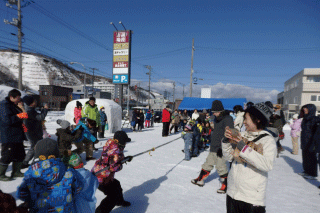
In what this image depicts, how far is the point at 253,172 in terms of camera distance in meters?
1.77

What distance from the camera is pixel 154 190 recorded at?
3830 millimetres

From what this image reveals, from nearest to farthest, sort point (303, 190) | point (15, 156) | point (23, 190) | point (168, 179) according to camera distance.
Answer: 1. point (23, 190)
2. point (15, 156)
3. point (303, 190)
4. point (168, 179)

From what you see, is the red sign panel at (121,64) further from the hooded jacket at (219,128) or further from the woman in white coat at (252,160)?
the woman in white coat at (252,160)

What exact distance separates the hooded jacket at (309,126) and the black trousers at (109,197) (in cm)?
516

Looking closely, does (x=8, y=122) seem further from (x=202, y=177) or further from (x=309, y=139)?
(x=309, y=139)

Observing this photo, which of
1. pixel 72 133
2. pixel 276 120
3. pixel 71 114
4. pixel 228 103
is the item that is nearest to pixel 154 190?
pixel 72 133

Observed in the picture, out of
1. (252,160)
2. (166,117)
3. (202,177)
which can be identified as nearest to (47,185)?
(252,160)

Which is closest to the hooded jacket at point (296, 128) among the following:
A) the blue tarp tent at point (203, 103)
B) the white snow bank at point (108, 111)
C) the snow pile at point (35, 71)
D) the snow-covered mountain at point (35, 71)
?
the white snow bank at point (108, 111)

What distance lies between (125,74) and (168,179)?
13.8 m

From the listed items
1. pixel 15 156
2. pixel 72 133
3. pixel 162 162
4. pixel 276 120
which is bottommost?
pixel 162 162

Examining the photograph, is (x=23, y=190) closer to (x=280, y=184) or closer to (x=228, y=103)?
(x=280, y=184)

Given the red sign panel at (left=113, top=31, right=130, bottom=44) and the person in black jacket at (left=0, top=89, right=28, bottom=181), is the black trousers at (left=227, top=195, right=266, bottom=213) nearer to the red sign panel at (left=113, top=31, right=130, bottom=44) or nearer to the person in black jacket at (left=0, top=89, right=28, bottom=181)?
the person in black jacket at (left=0, top=89, right=28, bottom=181)

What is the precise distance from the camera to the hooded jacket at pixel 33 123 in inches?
173

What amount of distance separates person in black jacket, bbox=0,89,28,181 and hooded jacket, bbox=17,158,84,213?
8.74ft
